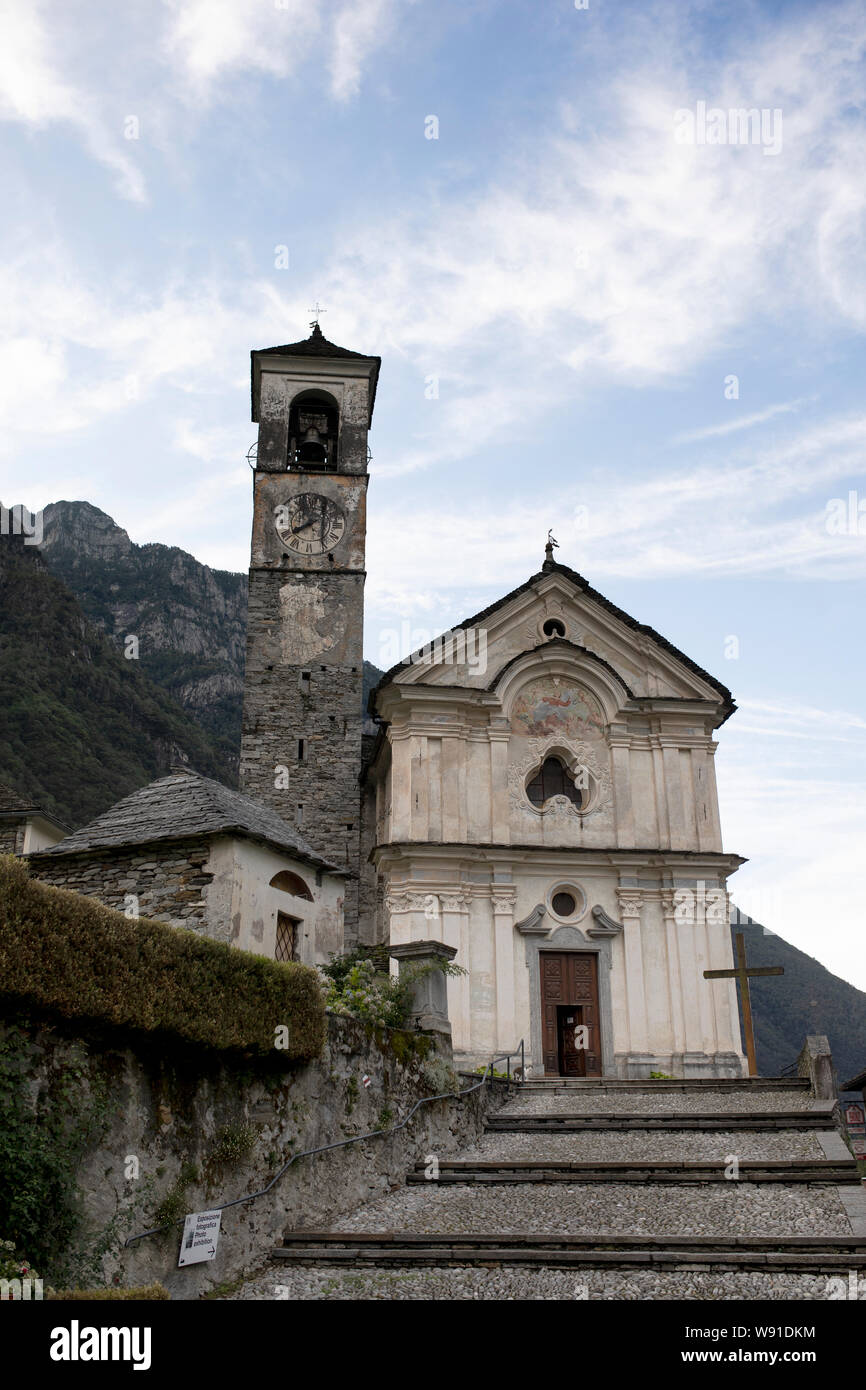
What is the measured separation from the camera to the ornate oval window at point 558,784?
2306cm

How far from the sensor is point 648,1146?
13.0 m

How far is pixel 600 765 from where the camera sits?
76.3 ft

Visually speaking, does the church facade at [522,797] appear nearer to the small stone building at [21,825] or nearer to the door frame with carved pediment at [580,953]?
the door frame with carved pediment at [580,953]

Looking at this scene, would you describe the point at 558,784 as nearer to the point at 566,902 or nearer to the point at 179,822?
the point at 566,902

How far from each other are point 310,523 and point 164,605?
74836 mm

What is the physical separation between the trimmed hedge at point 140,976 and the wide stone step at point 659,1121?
5399 mm

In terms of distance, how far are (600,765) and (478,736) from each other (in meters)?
2.56

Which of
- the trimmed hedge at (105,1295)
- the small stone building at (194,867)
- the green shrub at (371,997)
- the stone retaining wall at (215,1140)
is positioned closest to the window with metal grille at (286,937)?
the small stone building at (194,867)

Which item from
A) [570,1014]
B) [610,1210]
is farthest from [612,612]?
[610,1210]

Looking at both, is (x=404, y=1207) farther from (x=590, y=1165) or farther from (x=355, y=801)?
(x=355, y=801)

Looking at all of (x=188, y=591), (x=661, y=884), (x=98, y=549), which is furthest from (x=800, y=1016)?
(x=98, y=549)

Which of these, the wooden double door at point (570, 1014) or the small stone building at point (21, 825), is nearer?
the wooden double door at point (570, 1014)

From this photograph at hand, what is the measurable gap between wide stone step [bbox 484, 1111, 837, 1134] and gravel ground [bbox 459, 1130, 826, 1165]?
0.44 feet

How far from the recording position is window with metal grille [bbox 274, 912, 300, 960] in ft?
44.3
